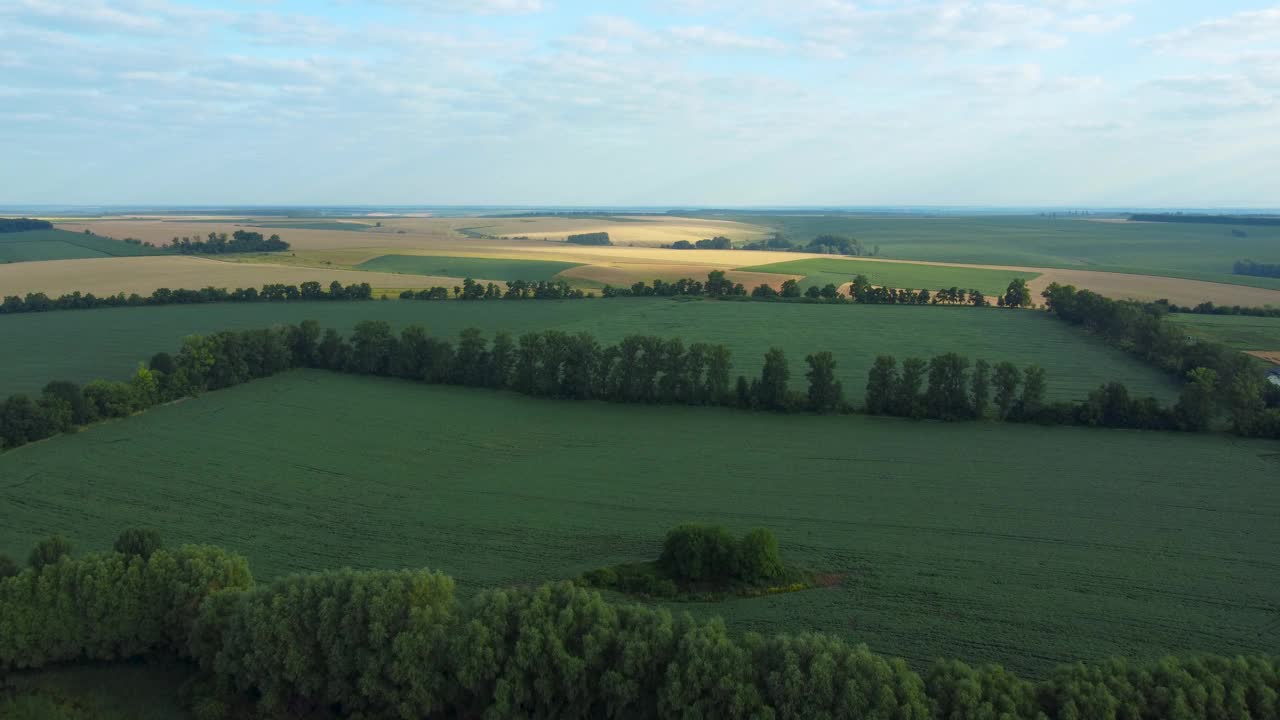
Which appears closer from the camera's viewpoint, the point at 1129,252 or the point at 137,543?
the point at 137,543

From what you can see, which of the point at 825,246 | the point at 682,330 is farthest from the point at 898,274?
the point at 682,330

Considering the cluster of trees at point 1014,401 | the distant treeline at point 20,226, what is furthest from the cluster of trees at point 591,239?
the cluster of trees at point 1014,401

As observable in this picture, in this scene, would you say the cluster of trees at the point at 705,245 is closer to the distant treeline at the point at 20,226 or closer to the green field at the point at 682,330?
the green field at the point at 682,330

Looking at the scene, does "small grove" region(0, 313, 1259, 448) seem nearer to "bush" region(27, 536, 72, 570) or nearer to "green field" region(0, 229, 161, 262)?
"bush" region(27, 536, 72, 570)

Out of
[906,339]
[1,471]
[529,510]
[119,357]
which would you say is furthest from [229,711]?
[906,339]

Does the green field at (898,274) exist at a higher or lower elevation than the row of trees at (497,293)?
higher

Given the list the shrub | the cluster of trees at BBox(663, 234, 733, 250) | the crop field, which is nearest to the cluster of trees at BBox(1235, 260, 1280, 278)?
the cluster of trees at BBox(663, 234, 733, 250)

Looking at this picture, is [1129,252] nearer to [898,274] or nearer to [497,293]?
[898,274]
